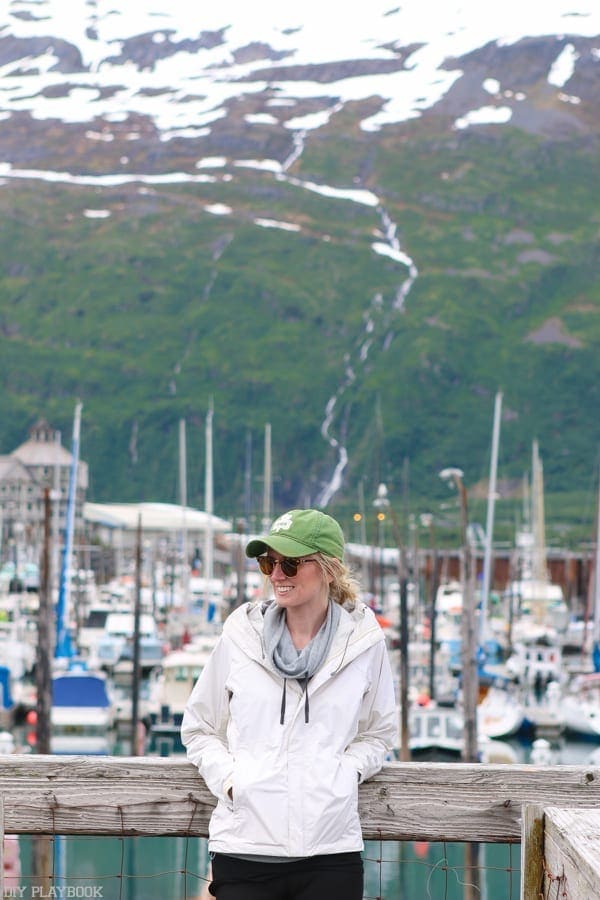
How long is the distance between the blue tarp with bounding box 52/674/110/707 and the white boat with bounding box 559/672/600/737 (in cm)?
1502

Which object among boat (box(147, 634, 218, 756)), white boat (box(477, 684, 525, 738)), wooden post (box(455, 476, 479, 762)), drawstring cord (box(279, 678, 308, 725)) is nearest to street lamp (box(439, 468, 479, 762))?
wooden post (box(455, 476, 479, 762))

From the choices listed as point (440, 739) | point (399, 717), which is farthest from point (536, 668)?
point (440, 739)

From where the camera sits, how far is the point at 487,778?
197 inches

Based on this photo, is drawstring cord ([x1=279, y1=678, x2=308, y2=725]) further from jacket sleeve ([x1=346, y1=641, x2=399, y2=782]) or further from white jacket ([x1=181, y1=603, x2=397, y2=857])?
jacket sleeve ([x1=346, y1=641, x2=399, y2=782])

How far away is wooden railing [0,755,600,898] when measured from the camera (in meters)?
4.96

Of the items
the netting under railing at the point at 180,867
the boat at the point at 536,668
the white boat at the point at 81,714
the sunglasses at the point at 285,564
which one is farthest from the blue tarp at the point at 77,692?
the sunglasses at the point at 285,564

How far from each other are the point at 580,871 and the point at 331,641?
4.81 ft

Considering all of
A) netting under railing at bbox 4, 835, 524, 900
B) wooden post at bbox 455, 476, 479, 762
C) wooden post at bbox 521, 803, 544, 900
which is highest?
wooden post at bbox 521, 803, 544, 900

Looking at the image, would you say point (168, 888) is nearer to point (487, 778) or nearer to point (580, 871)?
point (487, 778)

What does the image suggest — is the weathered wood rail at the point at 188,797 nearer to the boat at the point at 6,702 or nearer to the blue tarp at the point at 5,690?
the boat at the point at 6,702

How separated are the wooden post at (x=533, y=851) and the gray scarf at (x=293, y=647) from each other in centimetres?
80

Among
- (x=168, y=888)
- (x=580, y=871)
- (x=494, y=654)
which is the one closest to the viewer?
(x=580, y=871)

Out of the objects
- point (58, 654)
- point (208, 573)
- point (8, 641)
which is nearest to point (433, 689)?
point (58, 654)

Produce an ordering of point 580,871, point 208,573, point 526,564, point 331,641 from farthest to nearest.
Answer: point 526,564
point 208,573
point 331,641
point 580,871
